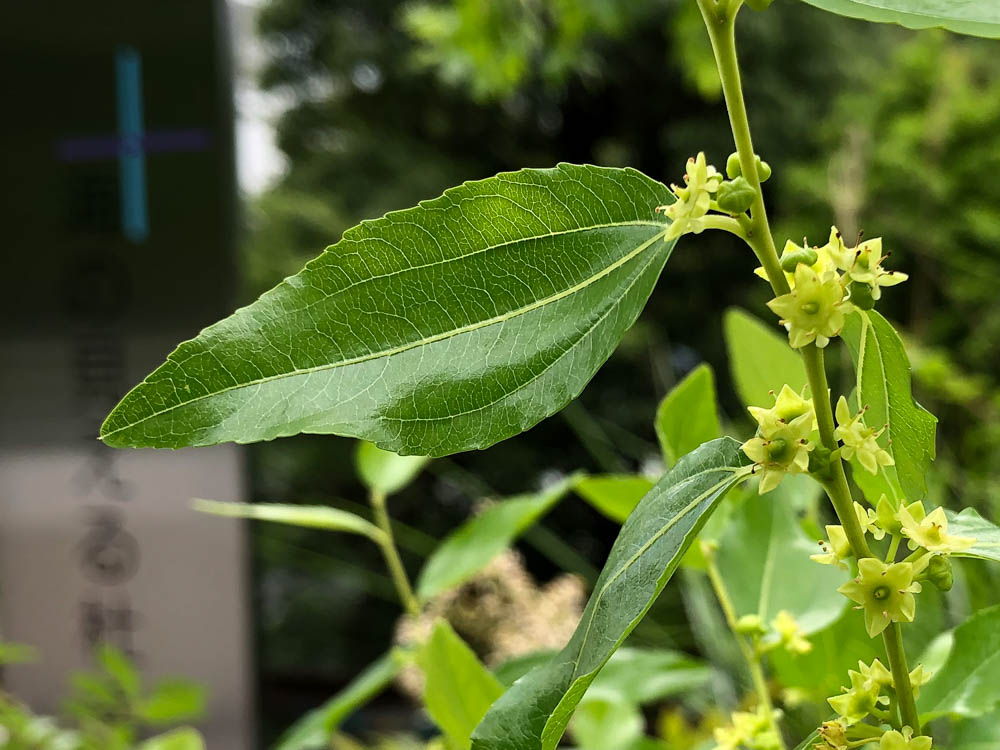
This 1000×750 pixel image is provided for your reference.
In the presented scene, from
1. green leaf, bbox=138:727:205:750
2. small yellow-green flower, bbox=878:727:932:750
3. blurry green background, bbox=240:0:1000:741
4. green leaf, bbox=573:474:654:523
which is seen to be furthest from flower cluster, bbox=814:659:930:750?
blurry green background, bbox=240:0:1000:741

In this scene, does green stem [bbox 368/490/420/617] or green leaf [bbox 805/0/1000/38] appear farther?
green stem [bbox 368/490/420/617]

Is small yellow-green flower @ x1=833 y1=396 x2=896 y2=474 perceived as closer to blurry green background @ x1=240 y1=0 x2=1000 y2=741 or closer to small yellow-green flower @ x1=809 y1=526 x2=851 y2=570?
small yellow-green flower @ x1=809 y1=526 x2=851 y2=570

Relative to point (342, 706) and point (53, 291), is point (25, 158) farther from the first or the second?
point (342, 706)

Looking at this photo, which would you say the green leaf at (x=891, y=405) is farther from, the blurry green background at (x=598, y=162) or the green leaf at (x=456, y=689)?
the blurry green background at (x=598, y=162)

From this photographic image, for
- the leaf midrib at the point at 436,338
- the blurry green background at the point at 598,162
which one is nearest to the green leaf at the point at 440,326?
the leaf midrib at the point at 436,338

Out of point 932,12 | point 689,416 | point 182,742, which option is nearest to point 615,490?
point 689,416

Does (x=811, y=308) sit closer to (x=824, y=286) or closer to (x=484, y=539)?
(x=824, y=286)
